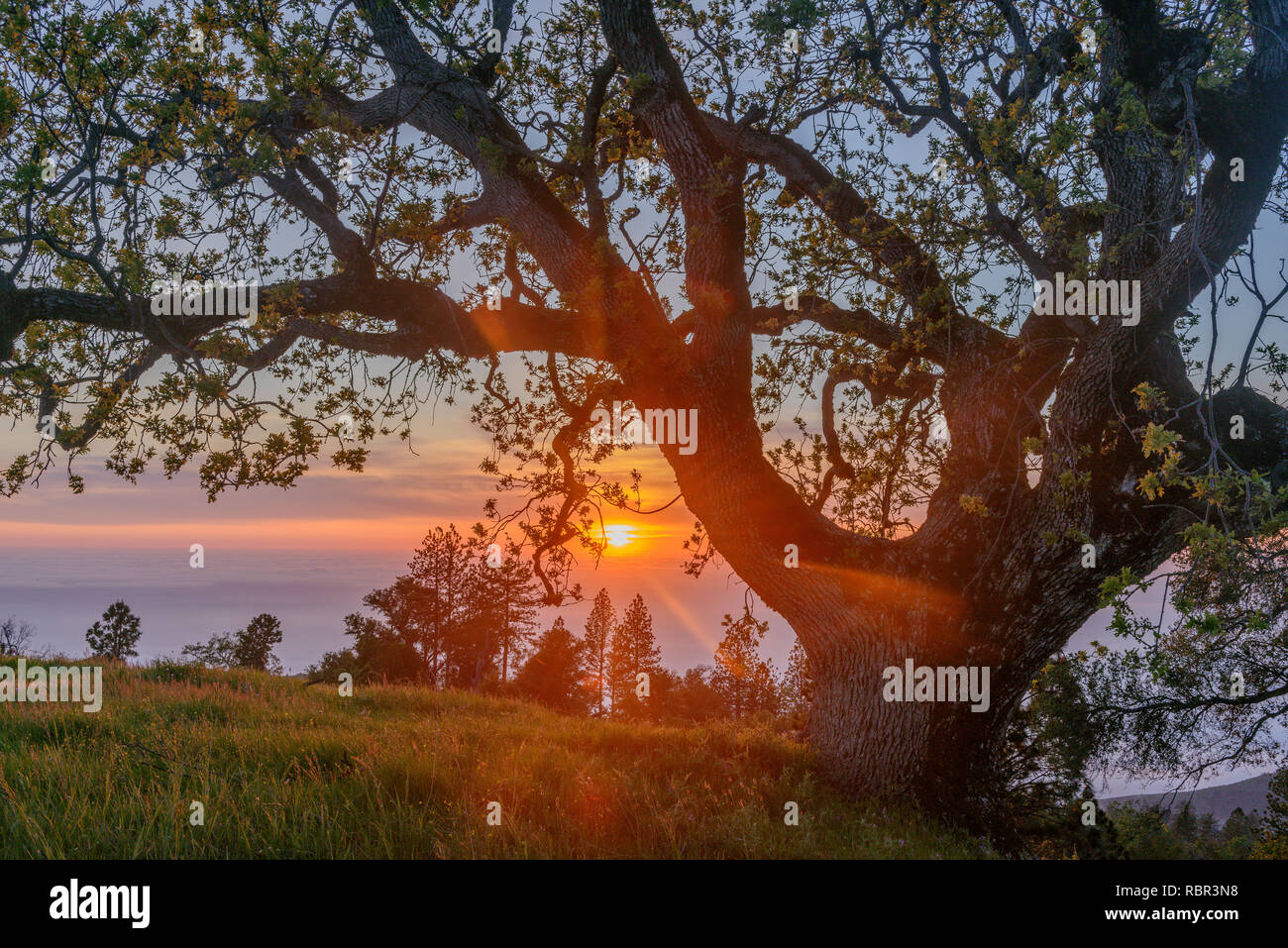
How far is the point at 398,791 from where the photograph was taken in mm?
5770

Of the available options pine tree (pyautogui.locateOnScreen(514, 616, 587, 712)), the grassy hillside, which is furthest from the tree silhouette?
pine tree (pyautogui.locateOnScreen(514, 616, 587, 712))

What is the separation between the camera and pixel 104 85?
20.5 feet

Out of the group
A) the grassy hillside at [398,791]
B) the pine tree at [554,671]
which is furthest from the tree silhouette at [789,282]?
the pine tree at [554,671]

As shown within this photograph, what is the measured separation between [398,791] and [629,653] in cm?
3850

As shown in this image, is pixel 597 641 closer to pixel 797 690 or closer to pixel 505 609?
pixel 505 609

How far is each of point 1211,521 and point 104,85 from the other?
1189 centimetres

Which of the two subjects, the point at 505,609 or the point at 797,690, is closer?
the point at 797,690

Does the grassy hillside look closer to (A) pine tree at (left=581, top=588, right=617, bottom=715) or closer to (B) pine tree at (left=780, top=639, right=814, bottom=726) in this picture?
(B) pine tree at (left=780, top=639, right=814, bottom=726)

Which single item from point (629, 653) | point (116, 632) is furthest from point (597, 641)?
point (116, 632)

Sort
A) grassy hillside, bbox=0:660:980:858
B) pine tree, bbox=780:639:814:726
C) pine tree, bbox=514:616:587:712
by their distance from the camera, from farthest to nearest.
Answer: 1. pine tree, bbox=514:616:587:712
2. pine tree, bbox=780:639:814:726
3. grassy hillside, bbox=0:660:980:858

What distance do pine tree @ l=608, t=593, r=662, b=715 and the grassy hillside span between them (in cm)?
3129

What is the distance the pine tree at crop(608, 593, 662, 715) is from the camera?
40.3 m

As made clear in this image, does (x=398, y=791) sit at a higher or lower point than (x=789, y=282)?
lower
